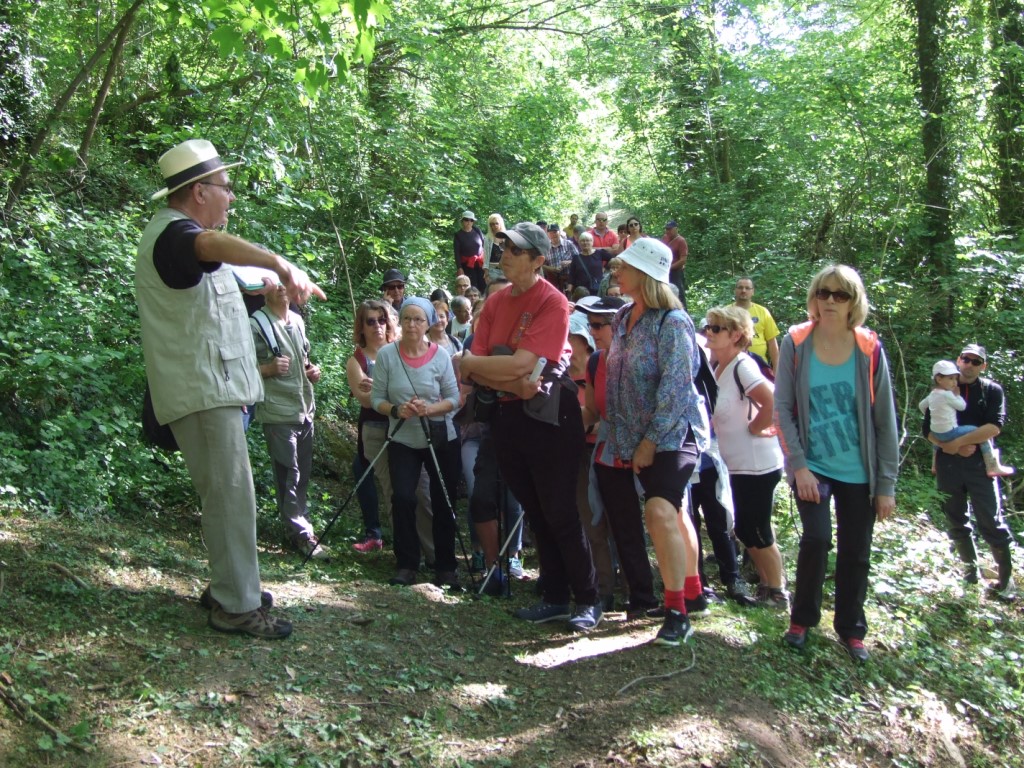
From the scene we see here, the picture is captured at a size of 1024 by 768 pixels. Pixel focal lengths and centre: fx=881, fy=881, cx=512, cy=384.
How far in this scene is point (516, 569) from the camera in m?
6.85

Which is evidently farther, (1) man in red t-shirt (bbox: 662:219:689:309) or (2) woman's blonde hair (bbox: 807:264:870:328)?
(1) man in red t-shirt (bbox: 662:219:689:309)

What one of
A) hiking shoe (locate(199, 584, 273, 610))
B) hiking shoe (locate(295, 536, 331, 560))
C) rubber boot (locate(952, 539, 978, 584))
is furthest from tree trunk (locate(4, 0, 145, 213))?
rubber boot (locate(952, 539, 978, 584))

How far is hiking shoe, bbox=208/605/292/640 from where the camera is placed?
13.7 ft

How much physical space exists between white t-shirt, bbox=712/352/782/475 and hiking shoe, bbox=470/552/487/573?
2.10 metres

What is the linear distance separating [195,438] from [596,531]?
2.98m

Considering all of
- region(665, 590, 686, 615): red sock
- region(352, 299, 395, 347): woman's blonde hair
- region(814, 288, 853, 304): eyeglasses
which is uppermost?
region(352, 299, 395, 347): woman's blonde hair

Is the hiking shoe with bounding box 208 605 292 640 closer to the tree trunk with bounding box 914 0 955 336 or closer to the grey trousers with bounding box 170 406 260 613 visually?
the grey trousers with bounding box 170 406 260 613

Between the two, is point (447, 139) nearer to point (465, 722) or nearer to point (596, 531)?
→ point (596, 531)

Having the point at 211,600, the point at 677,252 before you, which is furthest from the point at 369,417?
the point at 677,252

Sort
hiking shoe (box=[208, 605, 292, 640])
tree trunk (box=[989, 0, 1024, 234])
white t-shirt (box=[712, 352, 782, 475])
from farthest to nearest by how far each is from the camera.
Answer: tree trunk (box=[989, 0, 1024, 234]) < white t-shirt (box=[712, 352, 782, 475]) < hiking shoe (box=[208, 605, 292, 640])

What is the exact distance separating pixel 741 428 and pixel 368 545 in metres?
3.19

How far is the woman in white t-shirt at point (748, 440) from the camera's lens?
19.5 ft

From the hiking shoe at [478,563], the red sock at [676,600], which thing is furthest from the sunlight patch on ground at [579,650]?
the hiking shoe at [478,563]

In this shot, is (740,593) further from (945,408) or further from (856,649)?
(945,408)
